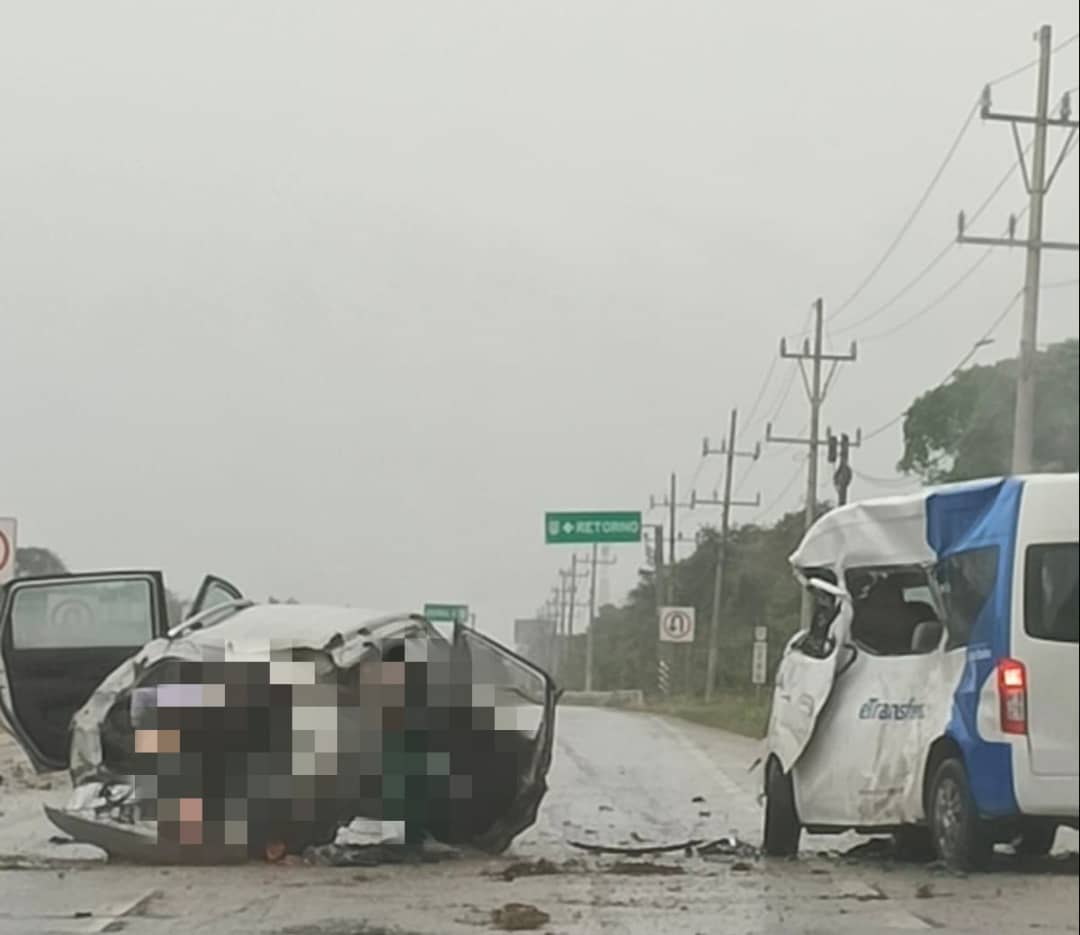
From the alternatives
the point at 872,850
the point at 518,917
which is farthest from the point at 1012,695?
the point at 872,850

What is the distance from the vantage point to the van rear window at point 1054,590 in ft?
17.9

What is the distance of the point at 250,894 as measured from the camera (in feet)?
31.0

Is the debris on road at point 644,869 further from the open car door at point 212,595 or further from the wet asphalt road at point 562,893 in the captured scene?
the open car door at point 212,595

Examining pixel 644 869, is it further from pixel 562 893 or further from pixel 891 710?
pixel 891 710

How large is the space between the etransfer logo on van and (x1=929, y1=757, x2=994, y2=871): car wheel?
0.24 m

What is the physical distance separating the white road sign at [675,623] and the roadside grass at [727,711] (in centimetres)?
38

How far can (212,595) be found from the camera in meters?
12.0

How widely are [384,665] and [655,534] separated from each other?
399cm

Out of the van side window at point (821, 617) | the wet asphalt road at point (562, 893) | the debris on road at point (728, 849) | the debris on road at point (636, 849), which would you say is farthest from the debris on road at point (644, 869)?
the van side window at point (821, 617)

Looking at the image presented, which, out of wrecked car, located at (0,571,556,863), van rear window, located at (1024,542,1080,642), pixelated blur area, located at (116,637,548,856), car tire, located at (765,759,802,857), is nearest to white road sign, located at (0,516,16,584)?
wrecked car, located at (0,571,556,863)

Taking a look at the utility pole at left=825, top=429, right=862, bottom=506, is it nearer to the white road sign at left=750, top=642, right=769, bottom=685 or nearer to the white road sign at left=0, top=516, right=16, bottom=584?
the white road sign at left=750, top=642, right=769, bottom=685

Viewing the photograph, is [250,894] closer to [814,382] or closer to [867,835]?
[867,835]

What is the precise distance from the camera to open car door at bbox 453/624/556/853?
32.7ft

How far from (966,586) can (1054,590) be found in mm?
564
